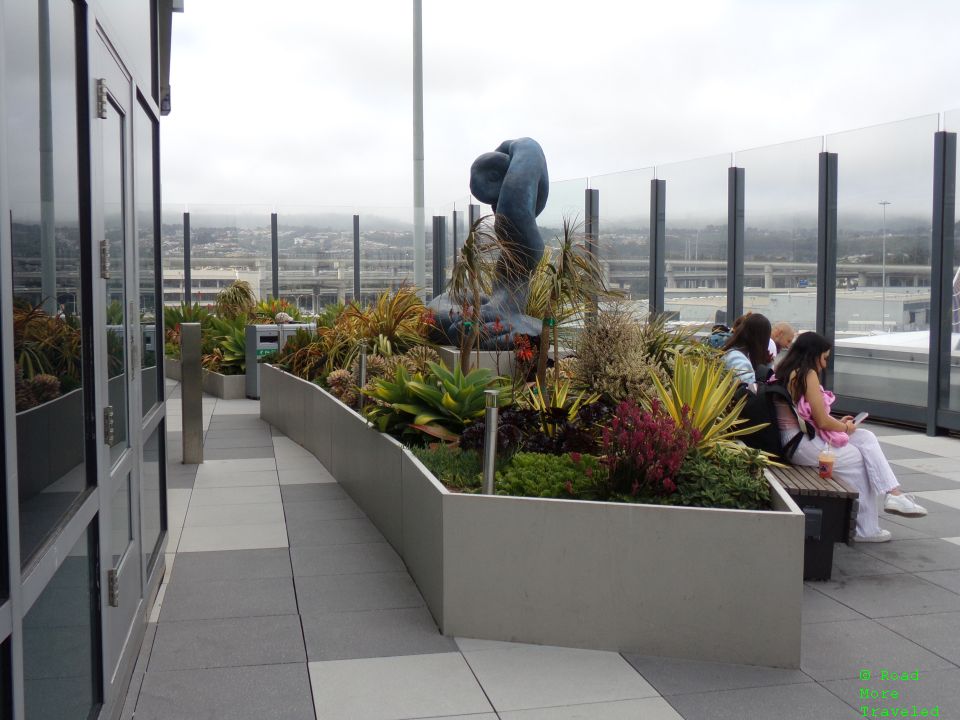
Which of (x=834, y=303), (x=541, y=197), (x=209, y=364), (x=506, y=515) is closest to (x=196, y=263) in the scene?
(x=209, y=364)

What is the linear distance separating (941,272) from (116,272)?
8.76 m

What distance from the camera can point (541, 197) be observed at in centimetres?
1145

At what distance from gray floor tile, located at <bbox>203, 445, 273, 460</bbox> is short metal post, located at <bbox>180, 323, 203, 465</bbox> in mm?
367

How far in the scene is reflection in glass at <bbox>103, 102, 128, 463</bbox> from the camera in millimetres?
3490

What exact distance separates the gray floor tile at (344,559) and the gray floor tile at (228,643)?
2.66 feet

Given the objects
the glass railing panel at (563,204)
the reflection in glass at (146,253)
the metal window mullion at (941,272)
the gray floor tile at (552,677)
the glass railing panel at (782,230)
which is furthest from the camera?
the glass railing panel at (563,204)

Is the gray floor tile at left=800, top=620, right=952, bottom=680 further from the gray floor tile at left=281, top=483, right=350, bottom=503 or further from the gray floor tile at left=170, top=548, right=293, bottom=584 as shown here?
the gray floor tile at left=281, top=483, right=350, bottom=503

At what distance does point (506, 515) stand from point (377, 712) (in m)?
1.05

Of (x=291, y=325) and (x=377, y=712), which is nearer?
(x=377, y=712)

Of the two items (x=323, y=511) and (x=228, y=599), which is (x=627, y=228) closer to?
(x=323, y=511)

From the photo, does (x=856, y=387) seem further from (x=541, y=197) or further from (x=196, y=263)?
(x=196, y=263)

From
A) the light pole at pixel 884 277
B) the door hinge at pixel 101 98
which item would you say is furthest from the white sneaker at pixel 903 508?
the light pole at pixel 884 277

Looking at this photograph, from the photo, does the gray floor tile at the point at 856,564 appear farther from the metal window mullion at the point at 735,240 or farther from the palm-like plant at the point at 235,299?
the palm-like plant at the point at 235,299

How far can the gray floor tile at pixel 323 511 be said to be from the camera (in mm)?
6739
